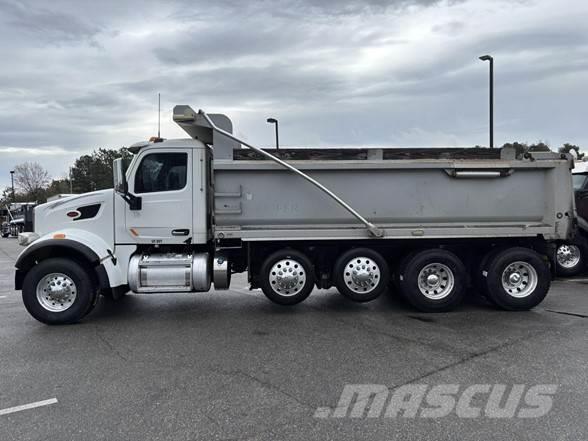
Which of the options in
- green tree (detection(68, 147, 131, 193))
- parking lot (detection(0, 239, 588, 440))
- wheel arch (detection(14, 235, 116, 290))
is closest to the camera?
parking lot (detection(0, 239, 588, 440))

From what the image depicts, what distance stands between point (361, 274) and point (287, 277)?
3.69ft

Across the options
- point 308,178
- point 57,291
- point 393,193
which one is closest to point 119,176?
point 57,291

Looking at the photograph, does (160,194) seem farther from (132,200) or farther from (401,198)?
(401,198)

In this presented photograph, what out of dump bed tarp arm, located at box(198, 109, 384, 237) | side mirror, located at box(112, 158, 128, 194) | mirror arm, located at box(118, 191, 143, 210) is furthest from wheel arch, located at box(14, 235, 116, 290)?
dump bed tarp arm, located at box(198, 109, 384, 237)

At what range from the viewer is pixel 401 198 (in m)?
7.54

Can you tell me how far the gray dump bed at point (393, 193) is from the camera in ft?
24.2

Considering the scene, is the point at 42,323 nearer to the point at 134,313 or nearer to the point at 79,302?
the point at 79,302

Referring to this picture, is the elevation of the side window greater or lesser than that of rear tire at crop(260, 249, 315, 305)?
greater

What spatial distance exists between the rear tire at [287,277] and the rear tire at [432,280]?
59.1 inches

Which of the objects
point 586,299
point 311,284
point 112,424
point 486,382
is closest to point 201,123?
point 311,284

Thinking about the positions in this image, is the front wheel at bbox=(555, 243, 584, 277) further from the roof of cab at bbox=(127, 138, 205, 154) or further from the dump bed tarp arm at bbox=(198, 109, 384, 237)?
the roof of cab at bbox=(127, 138, 205, 154)

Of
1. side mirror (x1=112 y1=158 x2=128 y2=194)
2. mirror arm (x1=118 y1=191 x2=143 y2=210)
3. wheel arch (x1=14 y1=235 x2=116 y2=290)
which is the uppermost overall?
side mirror (x1=112 y1=158 x2=128 y2=194)

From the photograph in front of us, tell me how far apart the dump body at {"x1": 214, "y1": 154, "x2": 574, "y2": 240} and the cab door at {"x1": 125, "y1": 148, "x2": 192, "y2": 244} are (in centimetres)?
52

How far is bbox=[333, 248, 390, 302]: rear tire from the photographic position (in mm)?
7406
